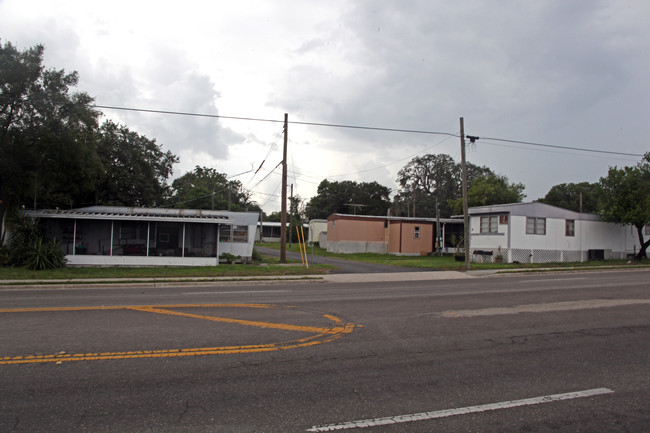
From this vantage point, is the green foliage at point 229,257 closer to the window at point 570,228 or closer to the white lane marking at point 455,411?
the window at point 570,228

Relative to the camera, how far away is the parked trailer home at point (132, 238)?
76.7 ft

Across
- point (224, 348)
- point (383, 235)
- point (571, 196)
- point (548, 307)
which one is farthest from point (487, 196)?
point (224, 348)

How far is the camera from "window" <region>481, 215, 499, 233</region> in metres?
29.7

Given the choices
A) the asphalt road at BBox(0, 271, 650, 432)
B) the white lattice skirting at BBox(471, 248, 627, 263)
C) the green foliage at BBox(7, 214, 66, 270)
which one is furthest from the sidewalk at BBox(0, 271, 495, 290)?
the white lattice skirting at BBox(471, 248, 627, 263)

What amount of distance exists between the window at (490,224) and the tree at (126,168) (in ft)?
91.1

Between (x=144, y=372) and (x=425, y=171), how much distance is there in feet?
281

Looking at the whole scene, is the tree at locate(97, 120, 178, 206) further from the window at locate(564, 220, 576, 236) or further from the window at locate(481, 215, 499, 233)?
the window at locate(564, 220, 576, 236)

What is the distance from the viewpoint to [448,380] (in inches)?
205

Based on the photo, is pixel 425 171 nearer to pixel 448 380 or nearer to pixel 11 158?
pixel 11 158

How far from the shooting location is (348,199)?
90750 mm

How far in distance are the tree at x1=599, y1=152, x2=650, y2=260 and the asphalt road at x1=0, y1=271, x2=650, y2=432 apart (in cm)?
2393

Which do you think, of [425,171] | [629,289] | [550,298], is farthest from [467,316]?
[425,171]

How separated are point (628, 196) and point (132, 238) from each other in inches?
1256

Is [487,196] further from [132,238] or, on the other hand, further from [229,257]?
[132,238]
